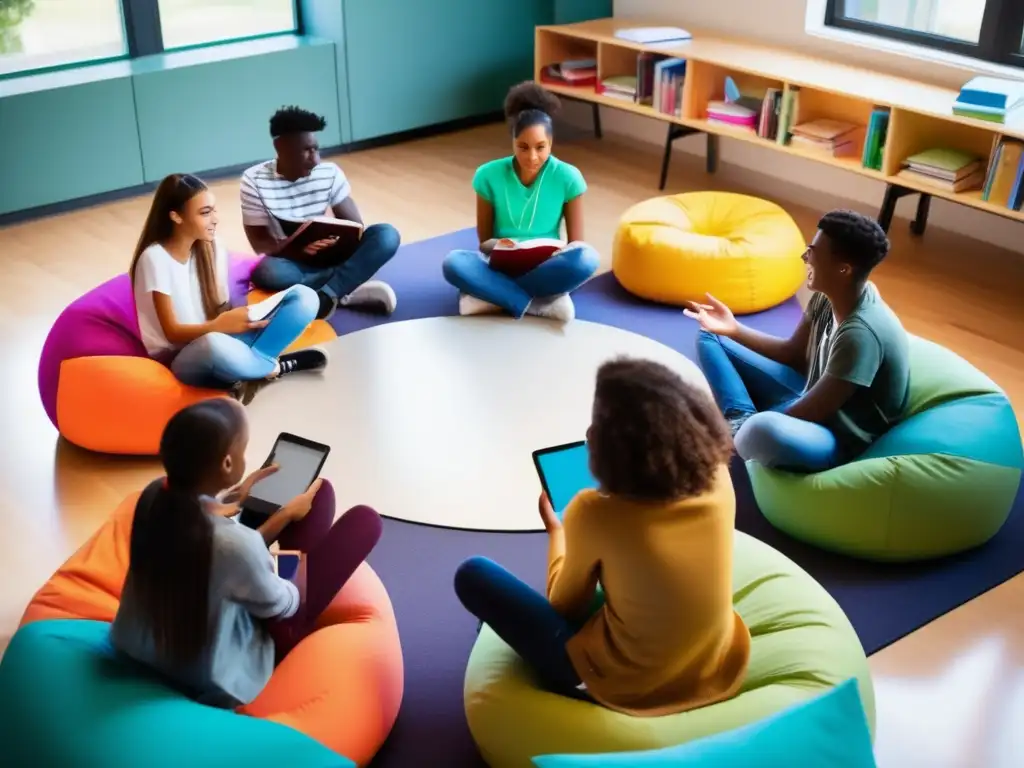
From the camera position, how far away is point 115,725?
214cm

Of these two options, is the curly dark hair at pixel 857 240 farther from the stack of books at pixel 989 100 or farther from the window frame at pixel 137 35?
the window frame at pixel 137 35

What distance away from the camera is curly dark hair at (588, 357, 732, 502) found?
206 centimetres

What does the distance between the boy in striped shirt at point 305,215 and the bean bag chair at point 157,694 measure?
5.72 ft

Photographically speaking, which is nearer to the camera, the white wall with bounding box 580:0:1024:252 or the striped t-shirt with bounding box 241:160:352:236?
the striped t-shirt with bounding box 241:160:352:236

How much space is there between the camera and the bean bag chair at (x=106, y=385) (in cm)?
353

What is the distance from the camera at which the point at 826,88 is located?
16.5ft

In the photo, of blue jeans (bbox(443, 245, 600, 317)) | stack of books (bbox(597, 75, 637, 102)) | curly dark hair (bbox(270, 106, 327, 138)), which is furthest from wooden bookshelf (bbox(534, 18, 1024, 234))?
curly dark hair (bbox(270, 106, 327, 138))

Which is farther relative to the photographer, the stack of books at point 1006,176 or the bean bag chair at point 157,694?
the stack of books at point 1006,176

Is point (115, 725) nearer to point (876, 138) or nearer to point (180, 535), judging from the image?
point (180, 535)

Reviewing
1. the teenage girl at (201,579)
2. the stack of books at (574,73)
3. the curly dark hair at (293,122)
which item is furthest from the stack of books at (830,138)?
the teenage girl at (201,579)

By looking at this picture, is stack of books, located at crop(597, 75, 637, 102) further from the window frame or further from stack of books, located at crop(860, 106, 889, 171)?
the window frame

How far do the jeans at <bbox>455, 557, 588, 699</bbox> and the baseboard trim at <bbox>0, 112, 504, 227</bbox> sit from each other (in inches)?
158

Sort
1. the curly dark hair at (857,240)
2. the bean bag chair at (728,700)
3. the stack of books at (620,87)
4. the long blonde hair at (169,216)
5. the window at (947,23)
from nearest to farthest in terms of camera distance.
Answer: the bean bag chair at (728,700), the curly dark hair at (857,240), the long blonde hair at (169,216), the window at (947,23), the stack of books at (620,87)

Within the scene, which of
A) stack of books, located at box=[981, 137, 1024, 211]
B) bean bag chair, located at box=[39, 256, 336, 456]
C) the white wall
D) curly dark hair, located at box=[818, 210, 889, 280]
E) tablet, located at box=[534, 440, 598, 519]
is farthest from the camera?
the white wall
